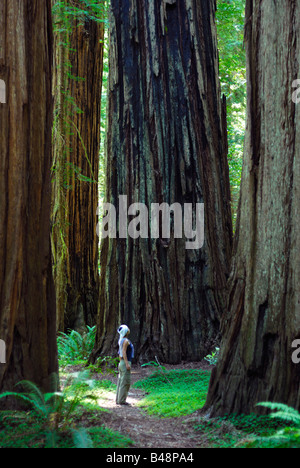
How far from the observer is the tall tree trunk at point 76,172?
1082 cm

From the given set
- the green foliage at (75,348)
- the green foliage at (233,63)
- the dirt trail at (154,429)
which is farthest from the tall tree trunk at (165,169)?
the green foliage at (233,63)

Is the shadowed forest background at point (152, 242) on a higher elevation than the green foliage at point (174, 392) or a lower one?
higher

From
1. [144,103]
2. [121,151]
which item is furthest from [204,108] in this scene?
[121,151]

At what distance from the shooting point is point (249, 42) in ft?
15.8

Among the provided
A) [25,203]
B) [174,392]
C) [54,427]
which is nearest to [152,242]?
[174,392]

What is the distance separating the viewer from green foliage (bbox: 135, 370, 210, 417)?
5430 mm

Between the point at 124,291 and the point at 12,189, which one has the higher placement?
the point at 12,189

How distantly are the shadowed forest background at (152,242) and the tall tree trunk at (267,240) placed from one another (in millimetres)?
14

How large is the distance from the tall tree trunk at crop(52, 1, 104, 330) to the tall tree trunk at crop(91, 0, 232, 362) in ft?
7.11

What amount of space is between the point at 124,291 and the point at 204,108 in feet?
10.9

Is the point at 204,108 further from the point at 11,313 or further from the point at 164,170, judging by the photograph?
the point at 11,313

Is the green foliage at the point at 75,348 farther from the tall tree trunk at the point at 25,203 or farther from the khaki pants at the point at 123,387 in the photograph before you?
the tall tree trunk at the point at 25,203

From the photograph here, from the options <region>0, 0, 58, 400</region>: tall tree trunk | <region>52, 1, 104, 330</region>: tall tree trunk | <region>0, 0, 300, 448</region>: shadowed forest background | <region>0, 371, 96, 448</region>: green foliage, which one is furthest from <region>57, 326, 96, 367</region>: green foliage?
<region>0, 371, 96, 448</region>: green foliage

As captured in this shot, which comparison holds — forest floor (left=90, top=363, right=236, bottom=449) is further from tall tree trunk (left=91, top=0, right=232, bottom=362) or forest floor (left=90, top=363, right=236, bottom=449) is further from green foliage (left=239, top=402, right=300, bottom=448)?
tall tree trunk (left=91, top=0, right=232, bottom=362)
